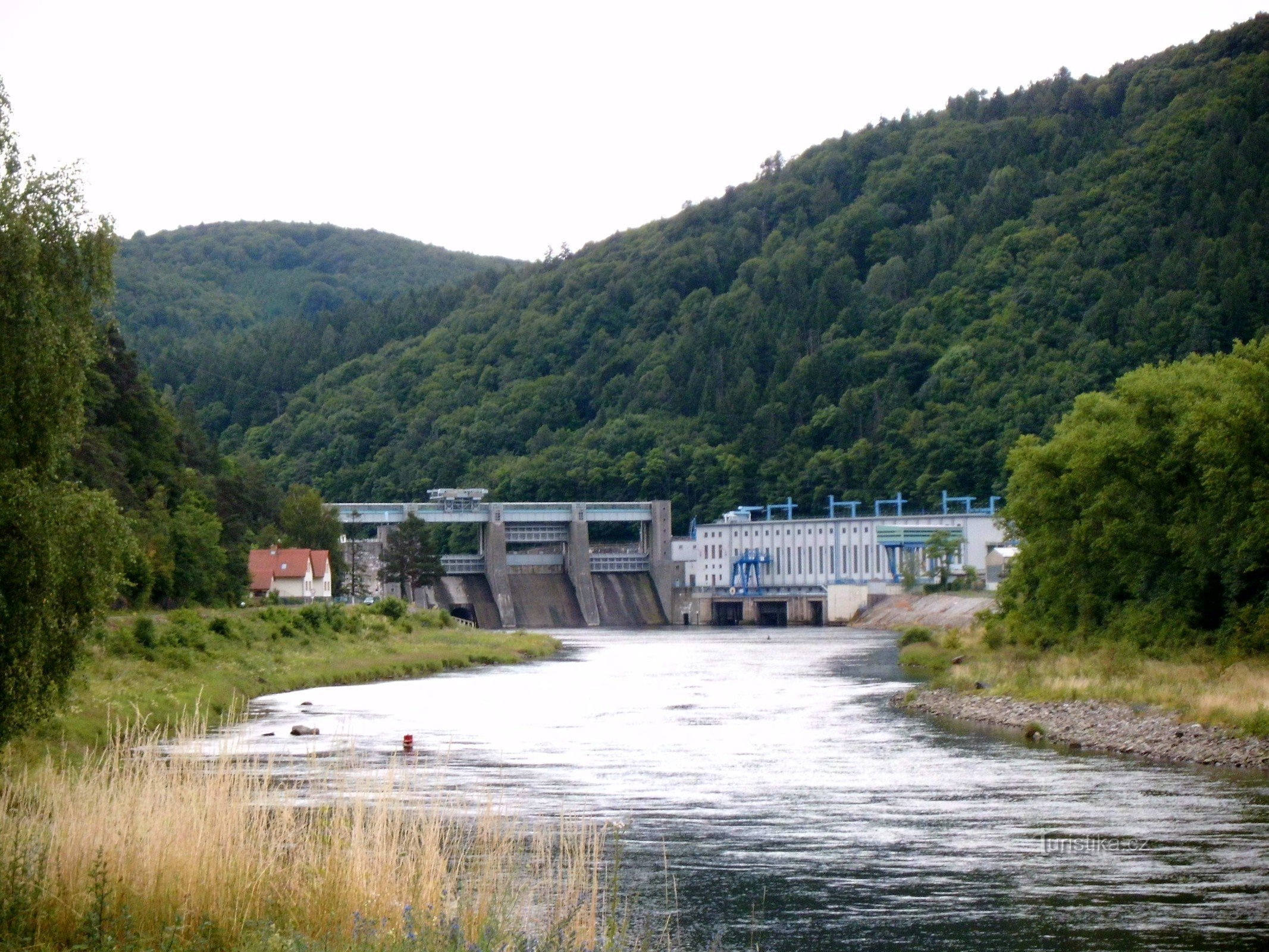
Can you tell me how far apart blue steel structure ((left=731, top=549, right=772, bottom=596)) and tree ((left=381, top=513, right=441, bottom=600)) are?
29678mm

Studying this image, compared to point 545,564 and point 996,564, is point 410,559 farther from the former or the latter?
point 996,564

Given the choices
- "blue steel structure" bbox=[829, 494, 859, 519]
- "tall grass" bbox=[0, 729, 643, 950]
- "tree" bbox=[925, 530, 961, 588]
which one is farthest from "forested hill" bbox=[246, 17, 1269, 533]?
"tall grass" bbox=[0, 729, 643, 950]

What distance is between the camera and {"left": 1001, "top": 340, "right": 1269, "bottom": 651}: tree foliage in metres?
40.4

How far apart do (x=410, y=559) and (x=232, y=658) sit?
78836 millimetres

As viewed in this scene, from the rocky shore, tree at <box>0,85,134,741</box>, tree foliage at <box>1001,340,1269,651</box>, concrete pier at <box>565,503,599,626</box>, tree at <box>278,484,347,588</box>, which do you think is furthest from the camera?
concrete pier at <box>565,503,599,626</box>

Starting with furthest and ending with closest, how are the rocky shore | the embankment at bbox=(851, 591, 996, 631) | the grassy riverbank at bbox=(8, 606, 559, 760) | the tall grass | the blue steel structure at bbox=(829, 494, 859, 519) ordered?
the blue steel structure at bbox=(829, 494, 859, 519) < the embankment at bbox=(851, 591, 996, 631) < the grassy riverbank at bbox=(8, 606, 559, 760) < the rocky shore < the tall grass

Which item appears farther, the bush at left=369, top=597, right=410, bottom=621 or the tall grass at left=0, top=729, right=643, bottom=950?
the bush at left=369, top=597, right=410, bottom=621

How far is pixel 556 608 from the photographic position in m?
142

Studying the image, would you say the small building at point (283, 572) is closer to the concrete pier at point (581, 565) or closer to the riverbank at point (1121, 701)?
the riverbank at point (1121, 701)

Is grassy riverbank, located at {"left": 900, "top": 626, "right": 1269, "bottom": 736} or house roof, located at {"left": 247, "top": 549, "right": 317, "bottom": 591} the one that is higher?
house roof, located at {"left": 247, "top": 549, "right": 317, "bottom": 591}

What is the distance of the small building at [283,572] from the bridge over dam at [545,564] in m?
40.3

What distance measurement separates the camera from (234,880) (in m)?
13.0

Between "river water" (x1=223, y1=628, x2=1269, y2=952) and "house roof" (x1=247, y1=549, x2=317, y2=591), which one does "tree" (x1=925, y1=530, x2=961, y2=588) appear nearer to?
"house roof" (x1=247, y1=549, x2=317, y2=591)

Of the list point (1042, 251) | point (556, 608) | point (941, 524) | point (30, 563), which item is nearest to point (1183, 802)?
point (30, 563)
